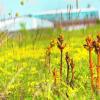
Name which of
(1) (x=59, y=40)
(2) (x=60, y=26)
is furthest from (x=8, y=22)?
(1) (x=59, y=40)

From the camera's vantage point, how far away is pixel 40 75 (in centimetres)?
394

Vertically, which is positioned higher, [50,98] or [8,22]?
[8,22]

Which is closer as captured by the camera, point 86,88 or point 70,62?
point 70,62

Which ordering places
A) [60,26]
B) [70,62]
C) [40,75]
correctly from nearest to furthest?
[70,62] < [40,75] < [60,26]

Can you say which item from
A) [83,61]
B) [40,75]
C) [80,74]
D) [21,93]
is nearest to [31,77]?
[40,75]

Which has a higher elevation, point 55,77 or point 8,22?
point 8,22

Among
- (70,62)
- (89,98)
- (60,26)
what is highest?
(60,26)

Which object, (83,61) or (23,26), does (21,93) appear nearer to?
(83,61)

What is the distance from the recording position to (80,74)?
403 centimetres

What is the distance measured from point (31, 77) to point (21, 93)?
71 centimetres

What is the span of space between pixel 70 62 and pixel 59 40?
0.26 meters

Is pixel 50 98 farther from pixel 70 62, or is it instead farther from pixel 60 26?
pixel 60 26

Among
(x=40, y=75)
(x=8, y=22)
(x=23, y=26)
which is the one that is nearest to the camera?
(x=40, y=75)

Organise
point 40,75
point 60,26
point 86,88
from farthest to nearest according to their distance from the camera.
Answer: point 60,26 → point 40,75 → point 86,88
